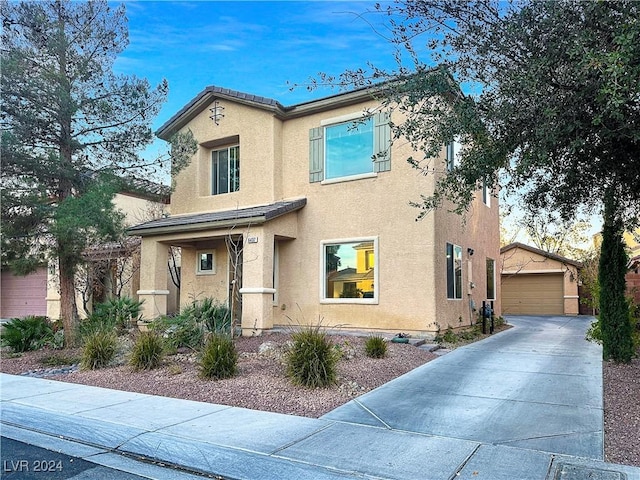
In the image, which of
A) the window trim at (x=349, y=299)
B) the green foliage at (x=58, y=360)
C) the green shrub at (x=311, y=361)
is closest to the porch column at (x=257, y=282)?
the window trim at (x=349, y=299)

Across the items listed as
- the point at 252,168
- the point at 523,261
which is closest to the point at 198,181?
the point at 252,168

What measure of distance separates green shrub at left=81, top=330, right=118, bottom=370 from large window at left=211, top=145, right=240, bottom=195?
6415mm

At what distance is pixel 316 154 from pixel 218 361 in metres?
7.15

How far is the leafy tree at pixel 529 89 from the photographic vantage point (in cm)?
552

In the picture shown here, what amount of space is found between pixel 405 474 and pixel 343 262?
8.87 metres

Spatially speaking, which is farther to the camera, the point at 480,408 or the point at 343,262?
the point at 343,262

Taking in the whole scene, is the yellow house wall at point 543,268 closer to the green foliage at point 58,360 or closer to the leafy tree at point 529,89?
the leafy tree at point 529,89

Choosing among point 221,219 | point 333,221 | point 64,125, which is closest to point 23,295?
point 64,125

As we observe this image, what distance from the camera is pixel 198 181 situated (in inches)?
622

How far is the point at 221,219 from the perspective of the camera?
13281 millimetres

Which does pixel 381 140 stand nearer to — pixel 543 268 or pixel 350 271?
pixel 350 271

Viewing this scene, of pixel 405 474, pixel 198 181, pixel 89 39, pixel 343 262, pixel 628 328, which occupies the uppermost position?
pixel 89 39

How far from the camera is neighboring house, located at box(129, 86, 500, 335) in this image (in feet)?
40.3

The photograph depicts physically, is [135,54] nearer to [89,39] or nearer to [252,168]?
[89,39]
